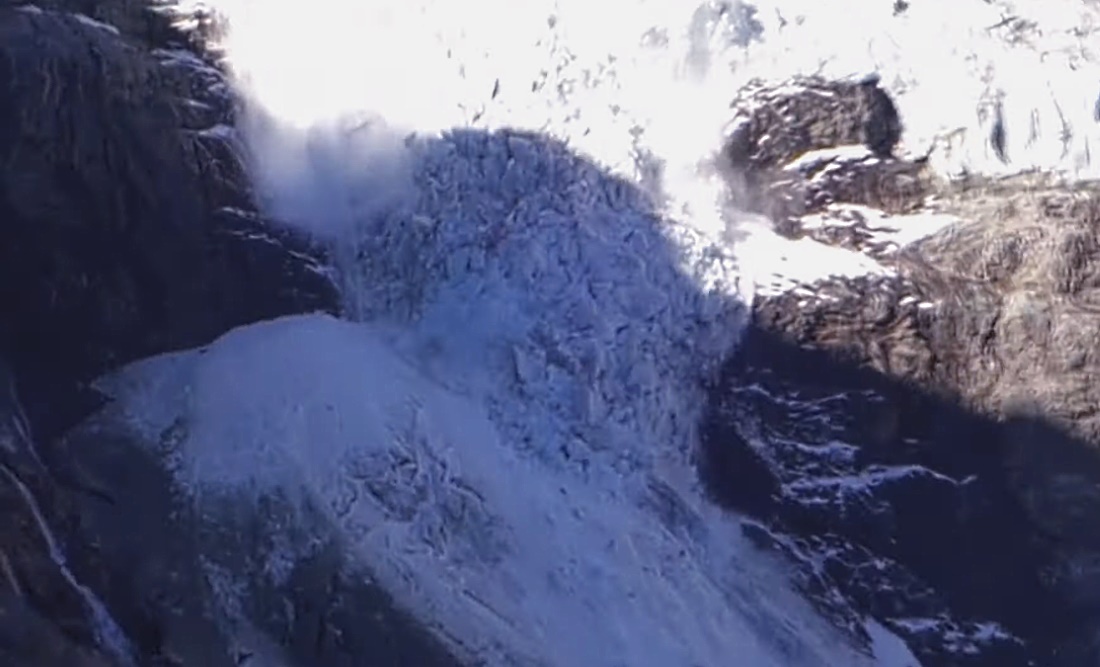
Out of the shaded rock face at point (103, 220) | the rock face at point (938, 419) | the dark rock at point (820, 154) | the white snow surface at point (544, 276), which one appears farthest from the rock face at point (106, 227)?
the rock face at point (938, 419)

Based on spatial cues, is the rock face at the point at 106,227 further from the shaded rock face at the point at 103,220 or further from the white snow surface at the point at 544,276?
the white snow surface at the point at 544,276

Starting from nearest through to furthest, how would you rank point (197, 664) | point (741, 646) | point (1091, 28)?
point (197, 664)
point (741, 646)
point (1091, 28)

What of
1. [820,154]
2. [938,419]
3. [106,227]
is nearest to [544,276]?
[820,154]

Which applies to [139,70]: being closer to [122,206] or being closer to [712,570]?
[122,206]

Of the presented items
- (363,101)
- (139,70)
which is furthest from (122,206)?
(363,101)

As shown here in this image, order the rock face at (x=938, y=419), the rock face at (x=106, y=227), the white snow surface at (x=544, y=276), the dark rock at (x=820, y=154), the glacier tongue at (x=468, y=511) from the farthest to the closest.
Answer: the dark rock at (x=820, y=154) < the rock face at (x=938, y=419) < the rock face at (x=106, y=227) < the white snow surface at (x=544, y=276) < the glacier tongue at (x=468, y=511)

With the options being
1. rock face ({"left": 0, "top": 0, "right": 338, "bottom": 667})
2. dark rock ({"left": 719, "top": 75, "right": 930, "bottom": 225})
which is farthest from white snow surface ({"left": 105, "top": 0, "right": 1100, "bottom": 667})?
rock face ({"left": 0, "top": 0, "right": 338, "bottom": 667})

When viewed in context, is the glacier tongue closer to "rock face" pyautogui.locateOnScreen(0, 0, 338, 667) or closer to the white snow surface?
the white snow surface
